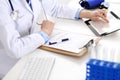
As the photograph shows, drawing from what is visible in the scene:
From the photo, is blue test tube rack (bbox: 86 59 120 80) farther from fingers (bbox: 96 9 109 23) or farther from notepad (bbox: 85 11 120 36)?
fingers (bbox: 96 9 109 23)

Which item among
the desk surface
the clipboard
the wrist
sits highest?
the wrist

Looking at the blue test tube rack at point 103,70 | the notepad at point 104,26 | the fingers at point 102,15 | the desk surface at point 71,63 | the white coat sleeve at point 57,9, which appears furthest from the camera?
the white coat sleeve at point 57,9

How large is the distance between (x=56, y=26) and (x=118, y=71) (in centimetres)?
70

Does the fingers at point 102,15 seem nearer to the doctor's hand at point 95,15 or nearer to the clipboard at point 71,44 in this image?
the doctor's hand at point 95,15

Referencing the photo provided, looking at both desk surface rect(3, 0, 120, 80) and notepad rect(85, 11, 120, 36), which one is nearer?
desk surface rect(3, 0, 120, 80)

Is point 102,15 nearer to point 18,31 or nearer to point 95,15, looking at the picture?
point 95,15

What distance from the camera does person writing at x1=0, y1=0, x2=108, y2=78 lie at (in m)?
1.13

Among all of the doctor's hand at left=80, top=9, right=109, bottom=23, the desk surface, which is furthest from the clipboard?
the doctor's hand at left=80, top=9, right=109, bottom=23

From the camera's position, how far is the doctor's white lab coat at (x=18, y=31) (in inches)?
44.3

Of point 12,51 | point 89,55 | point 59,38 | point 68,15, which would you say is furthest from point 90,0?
point 12,51

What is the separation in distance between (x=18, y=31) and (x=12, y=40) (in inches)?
7.1

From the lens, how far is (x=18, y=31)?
4.30 feet

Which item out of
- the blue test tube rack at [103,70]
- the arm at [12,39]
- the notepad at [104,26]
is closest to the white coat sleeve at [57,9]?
the notepad at [104,26]

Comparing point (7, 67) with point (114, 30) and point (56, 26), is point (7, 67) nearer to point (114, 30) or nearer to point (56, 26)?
point (56, 26)
